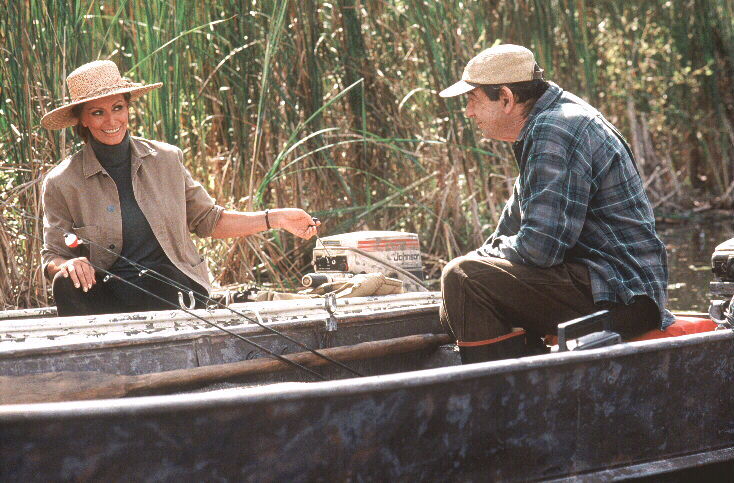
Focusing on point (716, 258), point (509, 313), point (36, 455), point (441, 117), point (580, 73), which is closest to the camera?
point (36, 455)

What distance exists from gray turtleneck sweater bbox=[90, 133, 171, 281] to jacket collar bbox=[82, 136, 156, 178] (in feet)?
0.10

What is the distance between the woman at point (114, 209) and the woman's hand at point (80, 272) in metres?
0.28

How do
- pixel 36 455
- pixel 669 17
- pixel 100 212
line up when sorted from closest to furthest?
pixel 36 455
pixel 100 212
pixel 669 17

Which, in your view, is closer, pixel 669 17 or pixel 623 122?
pixel 669 17

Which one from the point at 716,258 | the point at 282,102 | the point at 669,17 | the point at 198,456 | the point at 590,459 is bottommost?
the point at 590,459

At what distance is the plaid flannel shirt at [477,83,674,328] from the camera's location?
3172 millimetres

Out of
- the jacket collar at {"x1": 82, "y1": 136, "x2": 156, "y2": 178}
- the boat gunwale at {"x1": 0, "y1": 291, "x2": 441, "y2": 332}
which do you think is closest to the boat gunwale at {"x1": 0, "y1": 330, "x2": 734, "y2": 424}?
the boat gunwale at {"x1": 0, "y1": 291, "x2": 441, "y2": 332}

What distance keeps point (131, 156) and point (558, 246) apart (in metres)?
1.87

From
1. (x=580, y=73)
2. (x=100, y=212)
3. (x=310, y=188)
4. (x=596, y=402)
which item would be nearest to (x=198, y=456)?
(x=596, y=402)

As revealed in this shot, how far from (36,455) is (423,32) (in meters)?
4.26

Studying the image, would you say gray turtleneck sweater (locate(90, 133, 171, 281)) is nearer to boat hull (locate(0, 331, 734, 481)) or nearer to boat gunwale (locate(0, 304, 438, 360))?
boat gunwale (locate(0, 304, 438, 360))

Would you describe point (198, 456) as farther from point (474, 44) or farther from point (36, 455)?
point (474, 44)

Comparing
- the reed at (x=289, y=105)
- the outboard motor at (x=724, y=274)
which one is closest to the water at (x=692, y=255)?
the reed at (x=289, y=105)

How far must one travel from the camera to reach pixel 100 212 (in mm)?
4004
